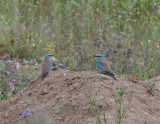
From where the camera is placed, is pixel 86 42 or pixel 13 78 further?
pixel 86 42

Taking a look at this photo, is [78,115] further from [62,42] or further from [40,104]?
[62,42]

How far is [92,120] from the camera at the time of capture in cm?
298

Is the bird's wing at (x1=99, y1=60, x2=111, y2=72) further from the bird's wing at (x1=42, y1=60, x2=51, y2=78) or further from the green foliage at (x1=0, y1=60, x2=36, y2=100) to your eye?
the green foliage at (x1=0, y1=60, x2=36, y2=100)

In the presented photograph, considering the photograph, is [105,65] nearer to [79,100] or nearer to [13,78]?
[79,100]

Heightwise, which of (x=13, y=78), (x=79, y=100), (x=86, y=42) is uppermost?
(x=86, y=42)

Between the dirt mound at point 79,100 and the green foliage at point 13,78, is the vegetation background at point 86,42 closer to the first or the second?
the green foliage at point 13,78

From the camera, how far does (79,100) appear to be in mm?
3348

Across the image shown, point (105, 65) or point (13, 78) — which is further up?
point (105, 65)

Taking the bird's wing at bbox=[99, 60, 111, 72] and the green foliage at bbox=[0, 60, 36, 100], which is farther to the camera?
the green foliage at bbox=[0, 60, 36, 100]

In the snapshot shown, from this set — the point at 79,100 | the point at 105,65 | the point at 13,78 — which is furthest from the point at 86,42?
the point at 79,100

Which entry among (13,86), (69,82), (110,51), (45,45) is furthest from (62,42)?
(69,82)

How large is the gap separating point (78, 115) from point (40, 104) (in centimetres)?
63

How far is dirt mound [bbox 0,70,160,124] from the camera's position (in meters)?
3.11

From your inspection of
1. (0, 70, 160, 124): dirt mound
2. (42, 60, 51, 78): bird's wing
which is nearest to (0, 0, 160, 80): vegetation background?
(42, 60, 51, 78): bird's wing
